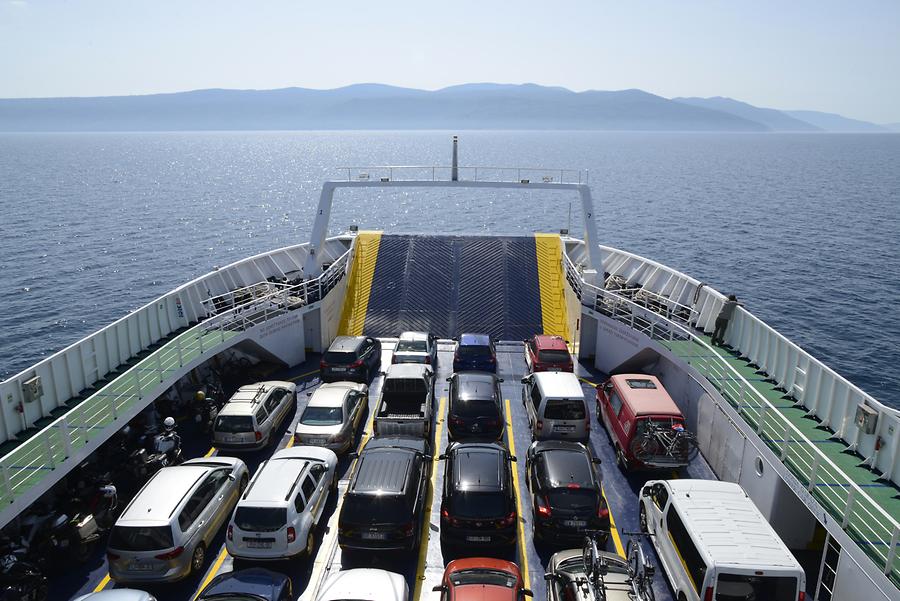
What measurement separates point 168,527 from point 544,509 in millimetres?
6507

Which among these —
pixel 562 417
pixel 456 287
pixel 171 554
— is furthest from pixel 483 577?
pixel 456 287

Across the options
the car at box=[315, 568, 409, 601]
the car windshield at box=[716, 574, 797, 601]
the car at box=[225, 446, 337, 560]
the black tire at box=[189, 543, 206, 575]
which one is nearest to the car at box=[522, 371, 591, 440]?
the car at box=[225, 446, 337, 560]

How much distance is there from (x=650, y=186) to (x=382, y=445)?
102128 millimetres

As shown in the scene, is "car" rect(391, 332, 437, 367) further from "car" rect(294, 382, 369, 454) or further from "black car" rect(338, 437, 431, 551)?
"black car" rect(338, 437, 431, 551)

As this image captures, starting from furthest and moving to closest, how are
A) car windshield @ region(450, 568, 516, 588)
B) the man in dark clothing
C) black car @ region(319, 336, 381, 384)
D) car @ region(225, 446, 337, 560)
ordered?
black car @ region(319, 336, 381, 384), the man in dark clothing, car @ region(225, 446, 337, 560), car windshield @ region(450, 568, 516, 588)

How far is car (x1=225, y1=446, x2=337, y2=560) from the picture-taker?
405 inches

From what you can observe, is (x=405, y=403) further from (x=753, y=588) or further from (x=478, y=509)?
(x=753, y=588)

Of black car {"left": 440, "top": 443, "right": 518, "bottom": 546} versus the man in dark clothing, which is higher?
the man in dark clothing

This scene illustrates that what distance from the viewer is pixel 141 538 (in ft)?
32.4

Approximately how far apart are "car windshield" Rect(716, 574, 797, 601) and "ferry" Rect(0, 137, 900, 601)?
1.01ft

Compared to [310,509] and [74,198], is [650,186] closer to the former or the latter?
[74,198]

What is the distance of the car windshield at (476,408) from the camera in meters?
14.8

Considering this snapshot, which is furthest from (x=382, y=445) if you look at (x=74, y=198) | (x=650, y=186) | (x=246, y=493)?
(x=650, y=186)

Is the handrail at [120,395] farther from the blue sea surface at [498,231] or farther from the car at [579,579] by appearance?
the blue sea surface at [498,231]
